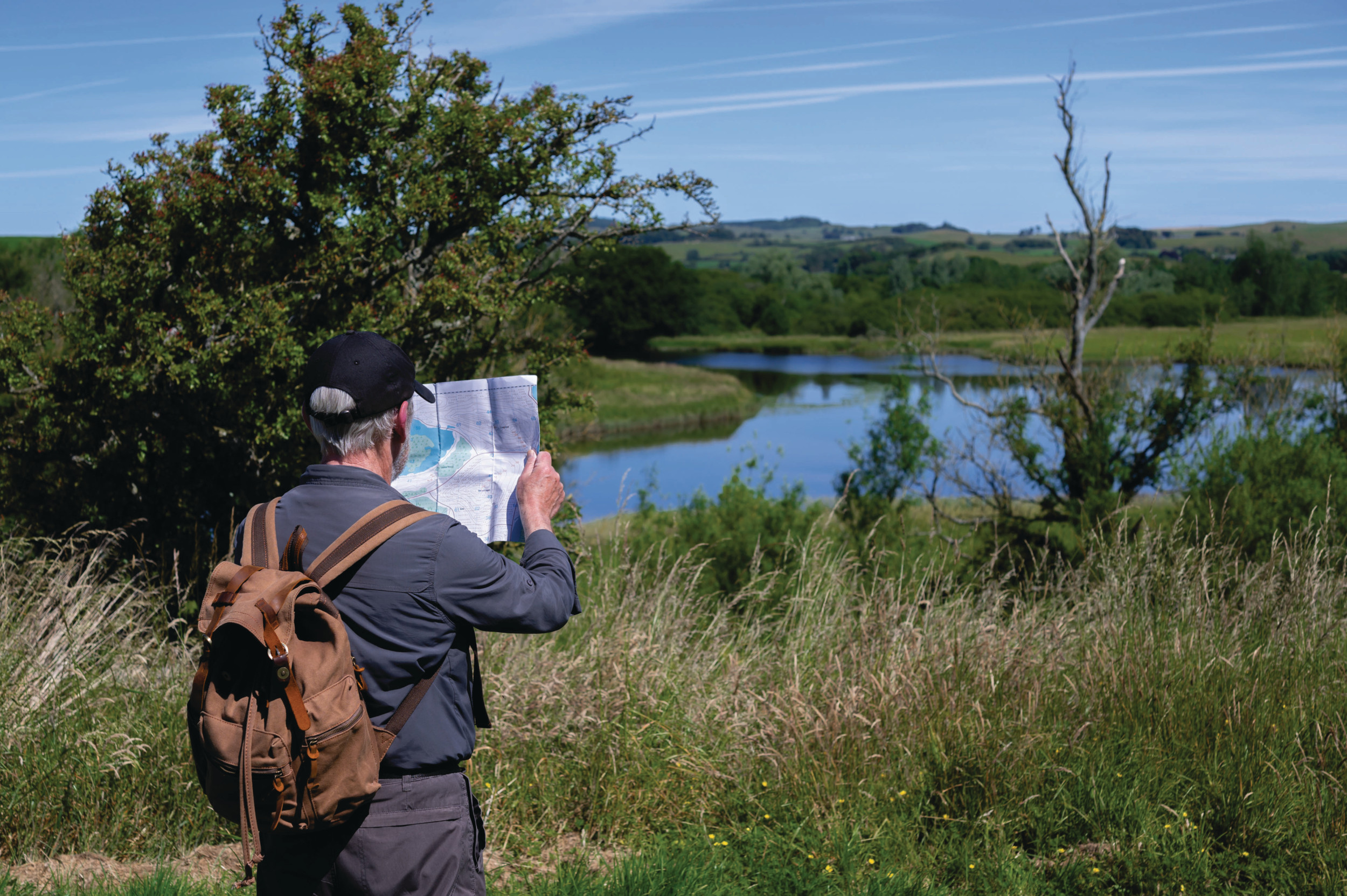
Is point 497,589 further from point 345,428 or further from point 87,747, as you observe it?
point 87,747

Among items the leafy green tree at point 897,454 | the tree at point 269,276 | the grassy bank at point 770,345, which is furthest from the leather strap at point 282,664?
the grassy bank at point 770,345

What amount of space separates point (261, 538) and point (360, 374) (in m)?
0.40

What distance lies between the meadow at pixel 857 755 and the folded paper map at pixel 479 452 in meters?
1.50

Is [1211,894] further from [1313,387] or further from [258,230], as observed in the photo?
[1313,387]

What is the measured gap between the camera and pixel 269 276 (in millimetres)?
7652

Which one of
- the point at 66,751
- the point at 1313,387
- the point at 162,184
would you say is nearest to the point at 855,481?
the point at 1313,387

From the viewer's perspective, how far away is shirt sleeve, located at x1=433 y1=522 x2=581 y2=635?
2.08 metres

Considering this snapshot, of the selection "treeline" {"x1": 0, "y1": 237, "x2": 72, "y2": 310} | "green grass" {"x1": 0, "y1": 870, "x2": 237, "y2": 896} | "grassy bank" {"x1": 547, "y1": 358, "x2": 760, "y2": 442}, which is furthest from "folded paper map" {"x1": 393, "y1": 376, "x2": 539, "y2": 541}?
"grassy bank" {"x1": 547, "y1": 358, "x2": 760, "y2": 442}

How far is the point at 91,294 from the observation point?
7.40m

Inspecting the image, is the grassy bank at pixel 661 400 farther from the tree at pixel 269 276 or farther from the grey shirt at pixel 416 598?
the grey shirt at pixel 416 598

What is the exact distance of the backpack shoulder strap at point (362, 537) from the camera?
2031 millimetres

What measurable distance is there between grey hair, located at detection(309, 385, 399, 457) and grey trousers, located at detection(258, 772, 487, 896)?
2.30 feet

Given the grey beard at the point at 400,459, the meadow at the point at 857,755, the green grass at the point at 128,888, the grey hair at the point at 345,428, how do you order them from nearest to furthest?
the grey hair at the point at 345,428 < the grey beard at the point at 400,459 < the green grass at the point at 128,888 < the meadow at the point at 857,755

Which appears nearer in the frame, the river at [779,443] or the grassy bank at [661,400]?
the river at [779,443]
